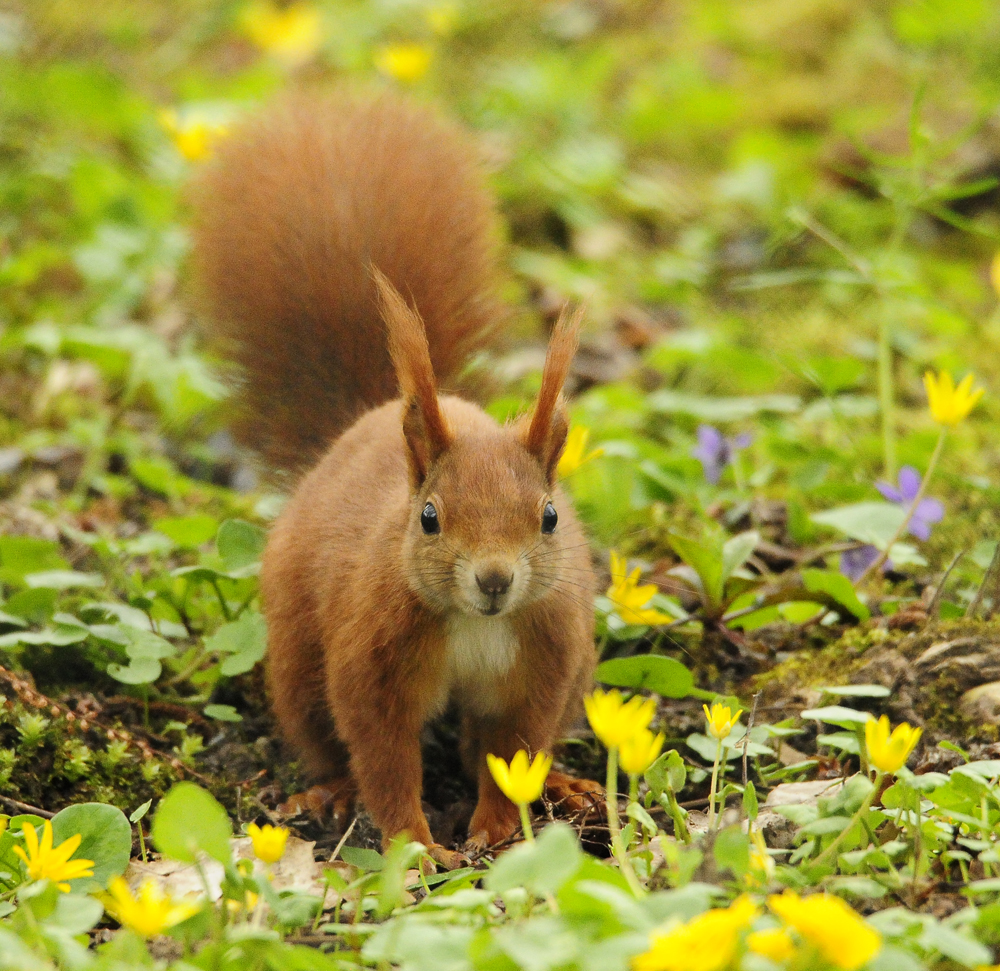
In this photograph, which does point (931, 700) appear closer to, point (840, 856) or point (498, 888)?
point (840, 856)

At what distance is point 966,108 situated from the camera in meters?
5.14

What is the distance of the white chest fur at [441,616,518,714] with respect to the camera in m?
2.09

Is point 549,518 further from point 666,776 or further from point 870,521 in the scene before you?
point 870,521

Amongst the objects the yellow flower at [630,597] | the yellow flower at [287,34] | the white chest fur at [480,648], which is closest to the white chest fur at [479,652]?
the white chest fur at [480,648]

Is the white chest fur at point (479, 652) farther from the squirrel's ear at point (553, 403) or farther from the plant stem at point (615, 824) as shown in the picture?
the plant stem at point (615, 824)

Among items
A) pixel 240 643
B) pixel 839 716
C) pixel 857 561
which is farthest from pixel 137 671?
pixel 857 561

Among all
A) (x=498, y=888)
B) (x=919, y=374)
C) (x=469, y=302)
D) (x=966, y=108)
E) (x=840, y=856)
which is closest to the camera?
(x=498, y=888)

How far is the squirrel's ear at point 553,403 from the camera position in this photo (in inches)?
81.4

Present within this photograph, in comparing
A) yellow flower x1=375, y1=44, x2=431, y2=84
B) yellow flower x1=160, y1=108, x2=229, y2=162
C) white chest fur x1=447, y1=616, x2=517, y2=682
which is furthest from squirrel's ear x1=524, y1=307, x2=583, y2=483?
yellow flower x1=375, y1=44, x2=431, y2=84

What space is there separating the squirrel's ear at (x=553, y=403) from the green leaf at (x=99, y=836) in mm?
832

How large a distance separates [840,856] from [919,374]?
261 cm

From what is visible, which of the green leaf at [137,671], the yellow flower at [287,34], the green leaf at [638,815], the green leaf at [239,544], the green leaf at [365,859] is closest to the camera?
the green leaf at [638,815]

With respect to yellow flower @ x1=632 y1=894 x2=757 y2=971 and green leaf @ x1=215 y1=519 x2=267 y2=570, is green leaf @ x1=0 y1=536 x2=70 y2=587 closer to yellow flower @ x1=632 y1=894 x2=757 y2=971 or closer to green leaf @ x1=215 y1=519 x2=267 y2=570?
green leaf @ x1=215 y1=519 x2=267 y2=570

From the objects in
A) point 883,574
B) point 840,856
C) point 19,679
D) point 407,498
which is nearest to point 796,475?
point 883,574
